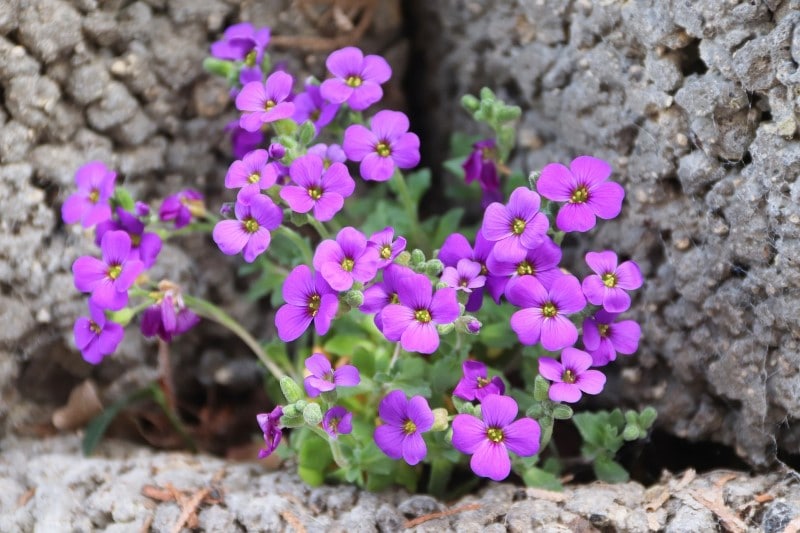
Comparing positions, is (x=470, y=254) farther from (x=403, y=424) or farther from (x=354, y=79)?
(x=354, y=79)

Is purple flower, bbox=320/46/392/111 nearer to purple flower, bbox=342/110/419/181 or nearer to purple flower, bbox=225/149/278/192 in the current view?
purple flower, bbox=342/110/419/181

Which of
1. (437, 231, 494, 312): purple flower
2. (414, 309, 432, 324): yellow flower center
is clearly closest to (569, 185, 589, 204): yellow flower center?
(437, 231, 494, 312): purple flower

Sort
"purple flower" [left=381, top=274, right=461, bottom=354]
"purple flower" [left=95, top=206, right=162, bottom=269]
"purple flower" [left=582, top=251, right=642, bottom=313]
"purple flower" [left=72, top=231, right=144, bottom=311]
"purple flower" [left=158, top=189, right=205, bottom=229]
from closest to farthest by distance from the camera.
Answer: "purple flower" [left=381, top=274, right=461, bottom=354]
"purple flower" [left=582, top=251, right=642, bottom=313]
"purple flower" [left=72, top=231, right=144, bottom=311]
"purple flower" [left=95, top=206, right=162, bottom=269]
"purple flower" [left=158, top=189, right=205, bottom=229]

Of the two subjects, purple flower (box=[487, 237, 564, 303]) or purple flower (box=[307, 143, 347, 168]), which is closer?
purple flower (box=[487, 237, 564, 303])

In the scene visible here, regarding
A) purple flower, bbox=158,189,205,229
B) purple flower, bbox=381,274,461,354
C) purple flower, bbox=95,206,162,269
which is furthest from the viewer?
purple flower, bbox=158,189,205,229

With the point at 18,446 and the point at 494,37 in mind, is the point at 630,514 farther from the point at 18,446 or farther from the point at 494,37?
the point at 18,446

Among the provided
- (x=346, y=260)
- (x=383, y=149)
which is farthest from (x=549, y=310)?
(x=383, y=149)

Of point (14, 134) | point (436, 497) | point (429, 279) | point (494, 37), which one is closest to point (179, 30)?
point (14, 134)

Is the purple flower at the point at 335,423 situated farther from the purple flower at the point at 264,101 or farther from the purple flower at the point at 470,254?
the purple flower at the point at 264,101
